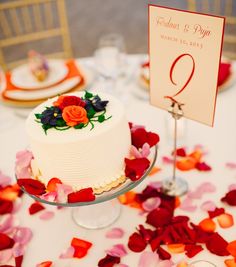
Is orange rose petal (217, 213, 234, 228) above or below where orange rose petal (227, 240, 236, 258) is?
below

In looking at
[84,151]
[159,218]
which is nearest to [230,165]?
[159,218]

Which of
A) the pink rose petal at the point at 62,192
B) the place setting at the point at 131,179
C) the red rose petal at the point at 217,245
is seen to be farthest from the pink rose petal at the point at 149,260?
the pink rose petal at the point at 62,192

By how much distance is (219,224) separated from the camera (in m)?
1.05

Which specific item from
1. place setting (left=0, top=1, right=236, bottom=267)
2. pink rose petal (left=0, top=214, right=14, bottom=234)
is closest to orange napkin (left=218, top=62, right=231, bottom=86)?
place setting (left=0, top=1, right=236, bottom=267)

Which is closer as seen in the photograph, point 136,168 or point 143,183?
point 136,168

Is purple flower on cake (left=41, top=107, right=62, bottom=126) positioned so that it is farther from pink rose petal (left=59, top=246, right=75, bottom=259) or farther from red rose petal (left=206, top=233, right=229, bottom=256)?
red rose petal (left=206, top=233, right=229, bottom=256)

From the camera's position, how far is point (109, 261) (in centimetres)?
98

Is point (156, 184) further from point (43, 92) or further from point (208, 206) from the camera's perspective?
point (43, 92)

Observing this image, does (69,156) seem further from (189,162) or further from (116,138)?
(189,162)

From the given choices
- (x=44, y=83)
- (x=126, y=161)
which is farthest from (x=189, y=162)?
(x=44, y=83)

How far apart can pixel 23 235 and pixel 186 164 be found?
58 centimetres

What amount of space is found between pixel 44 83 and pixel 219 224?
98 cm

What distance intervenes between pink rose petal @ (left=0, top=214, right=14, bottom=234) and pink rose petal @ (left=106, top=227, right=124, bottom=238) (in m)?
0.30

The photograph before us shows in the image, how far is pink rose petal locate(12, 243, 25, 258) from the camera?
1027mm
